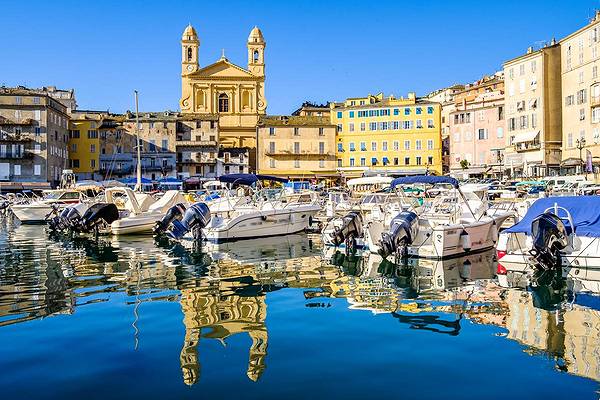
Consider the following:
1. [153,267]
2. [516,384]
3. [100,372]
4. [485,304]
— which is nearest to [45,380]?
[100,372]

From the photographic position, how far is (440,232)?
801 inches

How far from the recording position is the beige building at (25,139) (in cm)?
7325

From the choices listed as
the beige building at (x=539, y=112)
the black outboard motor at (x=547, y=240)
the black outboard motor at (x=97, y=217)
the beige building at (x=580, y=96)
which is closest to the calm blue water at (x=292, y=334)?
the black outboard motor at (x=547, y=240)

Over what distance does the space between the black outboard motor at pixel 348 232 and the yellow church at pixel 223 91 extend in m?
70.1

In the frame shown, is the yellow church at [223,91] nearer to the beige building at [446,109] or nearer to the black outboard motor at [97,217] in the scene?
the beige building at [446,109]

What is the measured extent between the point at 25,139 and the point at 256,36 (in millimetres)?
42420

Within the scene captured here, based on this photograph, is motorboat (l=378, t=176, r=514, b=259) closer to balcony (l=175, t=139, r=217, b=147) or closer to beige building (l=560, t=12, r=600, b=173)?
beige building (l=560, t=12, r=600, b=173)

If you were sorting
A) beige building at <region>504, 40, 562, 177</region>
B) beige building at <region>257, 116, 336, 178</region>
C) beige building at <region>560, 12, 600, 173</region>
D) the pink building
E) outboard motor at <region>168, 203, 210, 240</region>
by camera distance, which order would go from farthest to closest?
beige building at <region>257, 116, 336, 178</region>
the pink building
beige building at <region>504, 40, 562, 177</region>
beige building at <region>560, 12, 600, 173</region>
outboard motor at <region>168, 203, 210, 240</region>

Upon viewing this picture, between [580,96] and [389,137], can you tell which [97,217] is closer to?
[580,96]

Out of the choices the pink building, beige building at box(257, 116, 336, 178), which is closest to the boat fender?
the pink building

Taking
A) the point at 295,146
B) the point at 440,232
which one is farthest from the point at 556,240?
the point at 295,146

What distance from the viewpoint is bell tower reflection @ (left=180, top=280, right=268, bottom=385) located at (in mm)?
9055

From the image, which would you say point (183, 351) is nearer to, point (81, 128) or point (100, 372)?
point (100, 372)

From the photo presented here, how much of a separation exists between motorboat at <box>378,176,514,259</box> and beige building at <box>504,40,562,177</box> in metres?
45.0
